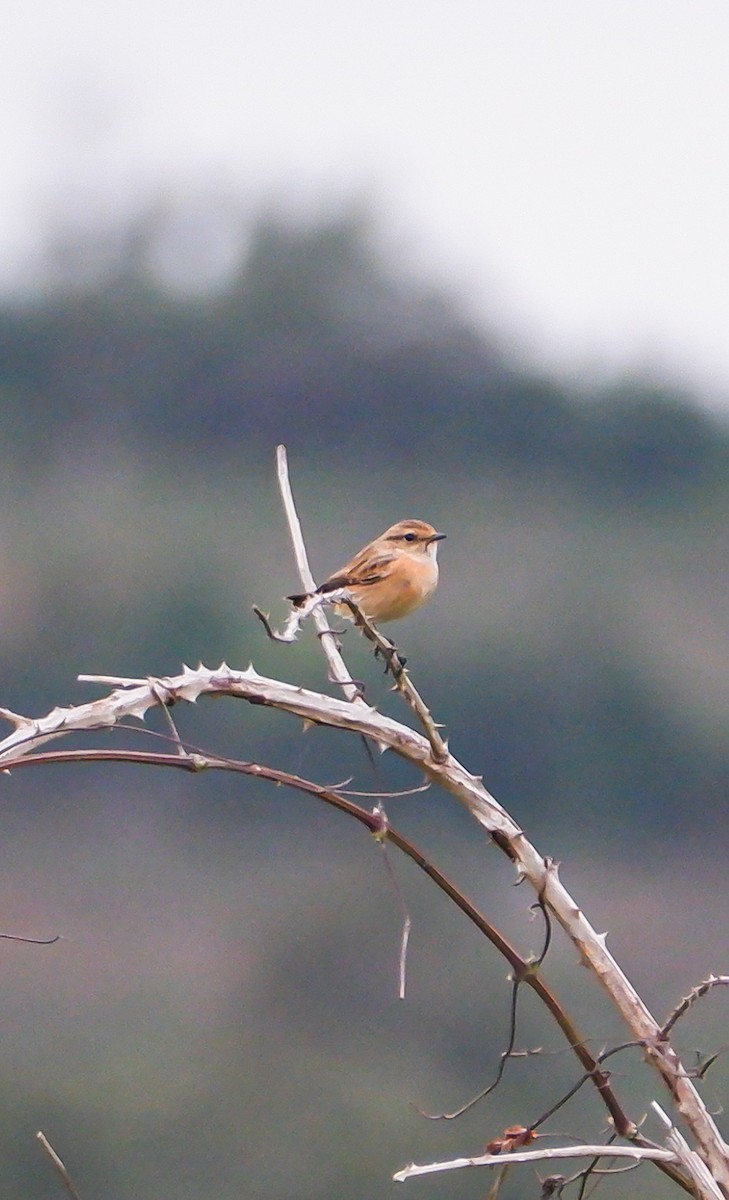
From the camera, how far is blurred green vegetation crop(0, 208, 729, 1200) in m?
23.1

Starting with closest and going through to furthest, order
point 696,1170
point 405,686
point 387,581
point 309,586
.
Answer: point 696,1170 → point 405,686 → point 309,586 → point 387,581

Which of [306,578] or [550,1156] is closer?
[550,1156]

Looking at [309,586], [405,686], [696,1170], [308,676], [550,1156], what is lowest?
[696,1170]

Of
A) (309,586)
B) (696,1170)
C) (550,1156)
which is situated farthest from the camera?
(309,586)

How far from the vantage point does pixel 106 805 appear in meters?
30.2

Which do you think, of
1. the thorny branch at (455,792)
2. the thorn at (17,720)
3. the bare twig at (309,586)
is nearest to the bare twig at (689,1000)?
the thorny branch at (455,792)

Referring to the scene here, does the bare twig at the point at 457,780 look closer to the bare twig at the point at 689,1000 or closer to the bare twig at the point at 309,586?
the bare twig at the point at 689,1000

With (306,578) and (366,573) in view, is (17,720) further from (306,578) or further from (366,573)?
(366,573)

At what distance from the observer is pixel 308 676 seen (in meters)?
20.4

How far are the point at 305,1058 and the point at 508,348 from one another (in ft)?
60.6

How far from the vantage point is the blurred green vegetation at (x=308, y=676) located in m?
23.1

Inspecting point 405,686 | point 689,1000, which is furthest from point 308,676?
point 689,1000

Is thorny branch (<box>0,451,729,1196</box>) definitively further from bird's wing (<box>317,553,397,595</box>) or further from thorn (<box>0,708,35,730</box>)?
bird's wing (<box>317,553,397,595</box>)

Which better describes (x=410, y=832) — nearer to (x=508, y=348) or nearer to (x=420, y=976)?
(x=420, y=976)
